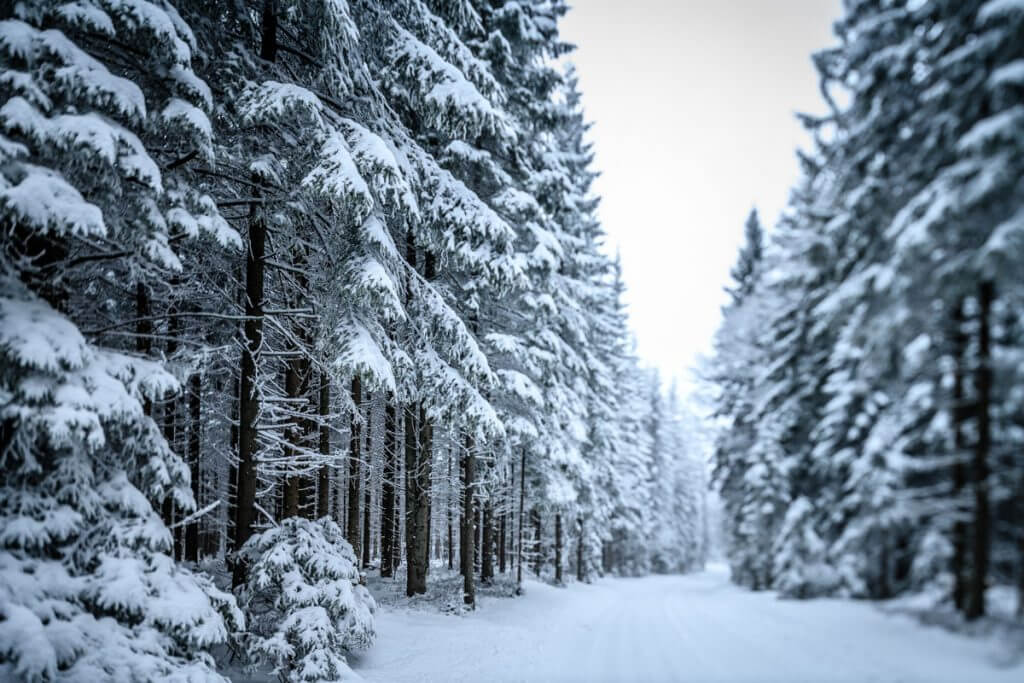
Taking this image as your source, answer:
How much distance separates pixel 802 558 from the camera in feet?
6.26

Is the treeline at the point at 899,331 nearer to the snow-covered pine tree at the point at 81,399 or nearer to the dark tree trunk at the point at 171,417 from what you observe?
the snow-covered pine tree at the point at 81,399

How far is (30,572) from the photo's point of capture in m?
5.42

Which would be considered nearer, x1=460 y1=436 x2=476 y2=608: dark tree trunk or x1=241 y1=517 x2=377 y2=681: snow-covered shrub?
x1=241 y1=517 x2=377 y2=681: snow-covered shrub

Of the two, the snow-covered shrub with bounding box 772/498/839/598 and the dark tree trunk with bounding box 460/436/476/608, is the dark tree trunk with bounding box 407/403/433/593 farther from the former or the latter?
the snow-covered shrub with bounding box 772/498/839/598

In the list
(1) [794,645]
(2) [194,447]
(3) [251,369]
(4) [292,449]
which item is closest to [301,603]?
(4) [292,449]

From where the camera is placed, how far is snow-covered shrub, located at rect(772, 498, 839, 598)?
183cm

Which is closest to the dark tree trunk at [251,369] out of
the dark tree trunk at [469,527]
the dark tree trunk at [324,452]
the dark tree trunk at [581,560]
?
the dark tree trunk at [324,452]

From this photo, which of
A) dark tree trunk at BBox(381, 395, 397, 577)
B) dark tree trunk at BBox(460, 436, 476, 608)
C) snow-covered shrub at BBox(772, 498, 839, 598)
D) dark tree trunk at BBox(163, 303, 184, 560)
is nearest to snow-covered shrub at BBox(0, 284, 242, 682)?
dark tree trunk at BBox(163, 303, 184, 560)

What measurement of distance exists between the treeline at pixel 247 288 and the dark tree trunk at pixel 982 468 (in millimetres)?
2508

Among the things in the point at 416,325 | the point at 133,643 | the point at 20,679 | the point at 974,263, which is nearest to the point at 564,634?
the point at 416,325

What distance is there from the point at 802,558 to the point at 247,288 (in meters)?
9.12

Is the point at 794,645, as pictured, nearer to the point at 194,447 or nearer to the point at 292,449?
the point at 292,449

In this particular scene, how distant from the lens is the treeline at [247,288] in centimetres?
543

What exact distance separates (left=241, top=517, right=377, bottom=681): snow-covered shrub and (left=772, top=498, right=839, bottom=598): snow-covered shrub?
Answer: 738 centimetres
